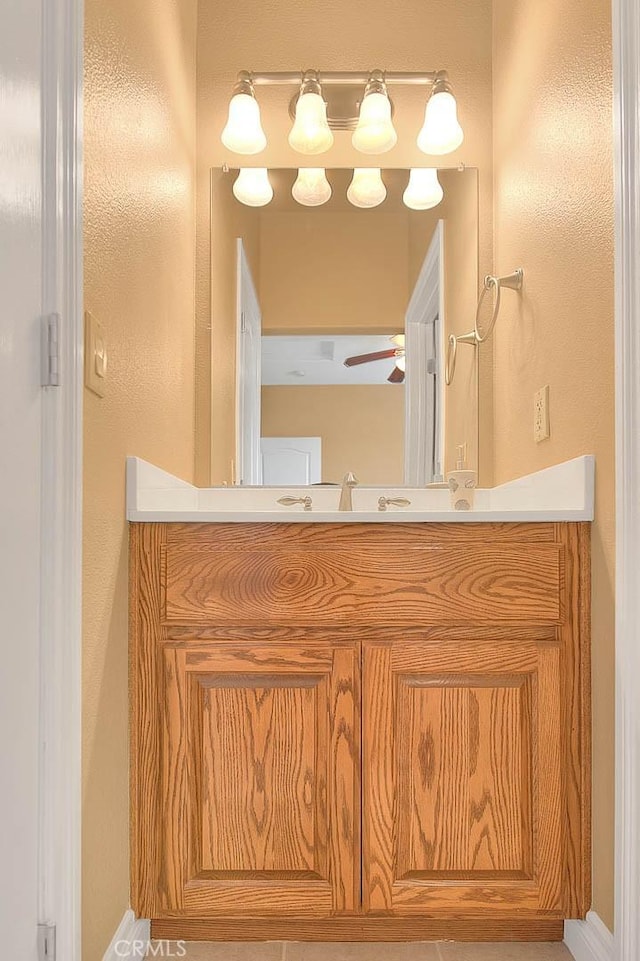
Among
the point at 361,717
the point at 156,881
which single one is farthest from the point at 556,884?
the point at 156,881

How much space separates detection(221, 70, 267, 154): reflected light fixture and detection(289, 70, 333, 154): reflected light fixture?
109mm

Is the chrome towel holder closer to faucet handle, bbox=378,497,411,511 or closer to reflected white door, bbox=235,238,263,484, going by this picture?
faucet handle, bbox=378,497,411,511

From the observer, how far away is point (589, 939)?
147 centimetres

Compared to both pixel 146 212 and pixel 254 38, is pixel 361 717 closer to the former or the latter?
pixel 146 212

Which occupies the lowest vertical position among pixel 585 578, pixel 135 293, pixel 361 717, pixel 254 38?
pixel 361 717

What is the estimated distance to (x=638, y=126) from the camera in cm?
133

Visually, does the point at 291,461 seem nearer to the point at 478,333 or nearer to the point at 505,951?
the point at 478,333

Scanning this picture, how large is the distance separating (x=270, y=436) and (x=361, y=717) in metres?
0.99

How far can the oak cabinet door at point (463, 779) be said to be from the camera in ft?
5.01

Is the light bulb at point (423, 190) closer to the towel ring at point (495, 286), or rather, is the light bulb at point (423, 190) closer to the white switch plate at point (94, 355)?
the towel ring at point (495, 286)

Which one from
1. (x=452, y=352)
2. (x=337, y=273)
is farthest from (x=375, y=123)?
(x=452, y=352)

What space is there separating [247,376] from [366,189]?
67 cm

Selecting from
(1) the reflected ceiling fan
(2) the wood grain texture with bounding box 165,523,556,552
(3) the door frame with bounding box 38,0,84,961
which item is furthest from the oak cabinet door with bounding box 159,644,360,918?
(1) the reflected ceiling fan

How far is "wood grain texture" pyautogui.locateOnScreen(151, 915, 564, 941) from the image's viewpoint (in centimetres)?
158
